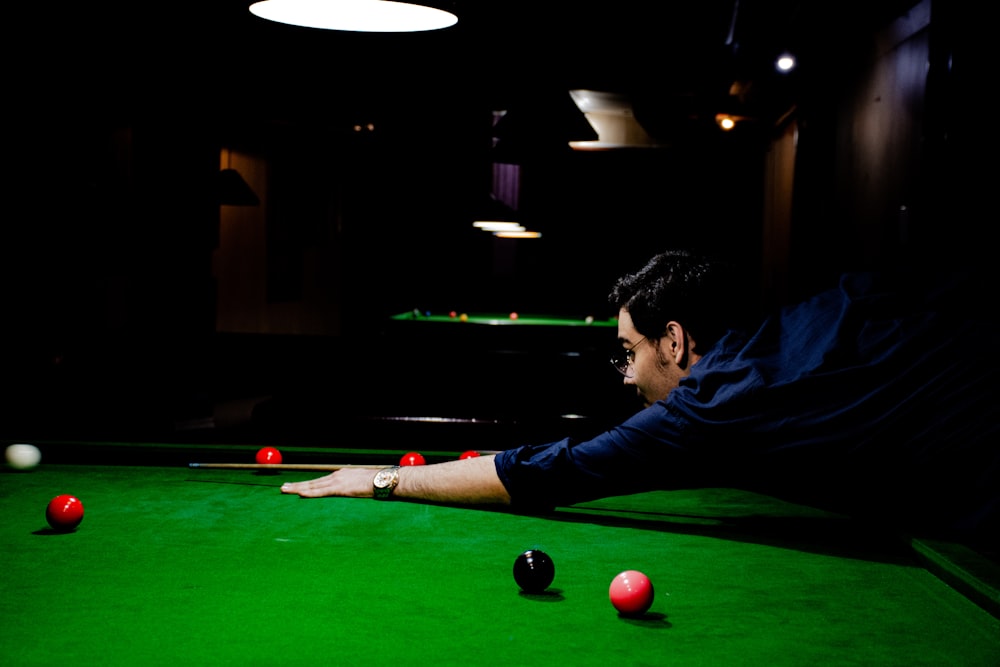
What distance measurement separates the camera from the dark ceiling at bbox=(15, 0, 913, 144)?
6957 millimetres

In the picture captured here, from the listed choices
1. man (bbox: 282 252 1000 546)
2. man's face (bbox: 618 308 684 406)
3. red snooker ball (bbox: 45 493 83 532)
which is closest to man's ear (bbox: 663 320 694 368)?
man's face (bbox: 618 308 684 406)

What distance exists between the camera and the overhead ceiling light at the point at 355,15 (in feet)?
7.66

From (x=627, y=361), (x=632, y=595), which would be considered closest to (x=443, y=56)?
(x=627, y=361)

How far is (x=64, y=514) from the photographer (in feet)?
7.03

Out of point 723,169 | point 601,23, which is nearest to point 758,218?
point 723,169

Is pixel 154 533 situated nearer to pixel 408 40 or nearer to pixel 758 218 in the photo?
pixel 408 40

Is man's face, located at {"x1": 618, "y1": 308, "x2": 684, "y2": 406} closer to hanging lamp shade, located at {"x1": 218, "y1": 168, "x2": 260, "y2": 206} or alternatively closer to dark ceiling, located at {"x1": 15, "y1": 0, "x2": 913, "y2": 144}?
dark ceiling, located at {"x1": 15, "y1": 0, "x2": 913, "y2": 144}

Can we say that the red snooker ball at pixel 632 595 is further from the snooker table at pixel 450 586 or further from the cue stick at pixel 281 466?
the cue stick at pixel 281 466

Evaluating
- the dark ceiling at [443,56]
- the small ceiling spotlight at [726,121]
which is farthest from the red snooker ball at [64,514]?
the small ceiling spotlight at [726,121]

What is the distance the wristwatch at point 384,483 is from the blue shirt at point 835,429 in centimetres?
31

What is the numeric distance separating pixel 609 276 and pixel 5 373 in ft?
27.7

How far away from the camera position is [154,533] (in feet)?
7.06

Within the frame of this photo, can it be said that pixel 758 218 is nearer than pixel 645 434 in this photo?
No

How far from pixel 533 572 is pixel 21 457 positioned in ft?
6.34
